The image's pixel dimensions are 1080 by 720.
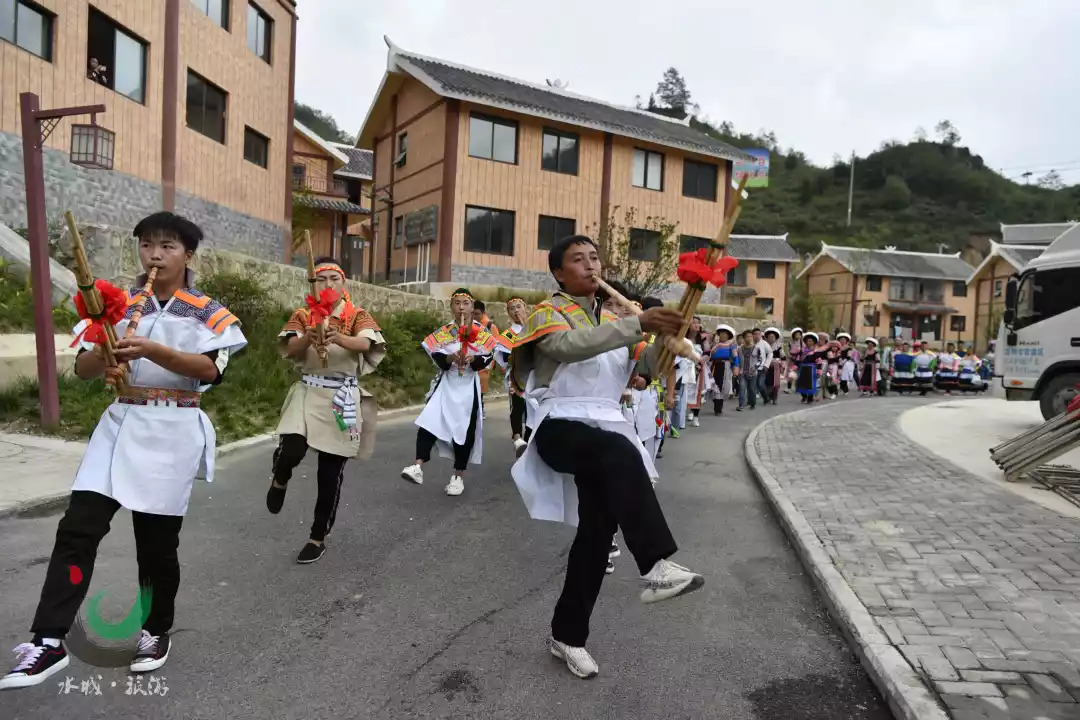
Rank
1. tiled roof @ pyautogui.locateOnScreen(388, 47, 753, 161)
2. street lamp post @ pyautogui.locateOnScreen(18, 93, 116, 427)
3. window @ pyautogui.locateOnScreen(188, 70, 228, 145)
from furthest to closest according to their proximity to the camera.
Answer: tiled roof @ pyautogui.locateOnScreen(388, 47, 753, 161) < window @ pyautogui.locateOnScreen(188, 70, 228, 145) < street lamp post @ pyautogui.locateOnScreen(18, 93, 116, 427)

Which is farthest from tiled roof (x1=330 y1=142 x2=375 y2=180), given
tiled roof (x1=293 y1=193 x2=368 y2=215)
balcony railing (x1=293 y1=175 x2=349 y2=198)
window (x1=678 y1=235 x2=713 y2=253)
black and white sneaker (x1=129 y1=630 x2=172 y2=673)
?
black and white sneaker (x1=129 y1=630 x2=172 y2=673)

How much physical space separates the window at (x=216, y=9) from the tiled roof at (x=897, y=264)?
4902cm

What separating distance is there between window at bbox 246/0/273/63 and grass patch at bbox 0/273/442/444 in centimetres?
849

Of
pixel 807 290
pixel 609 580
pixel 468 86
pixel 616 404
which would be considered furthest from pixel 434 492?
pixel 807 290

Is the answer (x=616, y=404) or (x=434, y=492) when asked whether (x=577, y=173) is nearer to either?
(x=434, y=492)

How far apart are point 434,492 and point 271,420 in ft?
13.4

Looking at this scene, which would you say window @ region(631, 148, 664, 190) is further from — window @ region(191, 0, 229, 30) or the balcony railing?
the balcony railing

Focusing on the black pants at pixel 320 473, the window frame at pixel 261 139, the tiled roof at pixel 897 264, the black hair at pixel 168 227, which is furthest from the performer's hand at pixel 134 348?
the tiled roof at pixel 897 264

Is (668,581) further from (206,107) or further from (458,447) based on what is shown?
(206,107)

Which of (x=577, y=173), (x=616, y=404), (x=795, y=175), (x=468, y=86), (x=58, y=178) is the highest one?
(x=795, y=175)

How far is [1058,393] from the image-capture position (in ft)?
40.5

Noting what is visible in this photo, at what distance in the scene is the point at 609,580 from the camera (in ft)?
15.7

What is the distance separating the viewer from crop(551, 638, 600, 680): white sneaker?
3.33 m

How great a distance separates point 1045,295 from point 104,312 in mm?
14146
